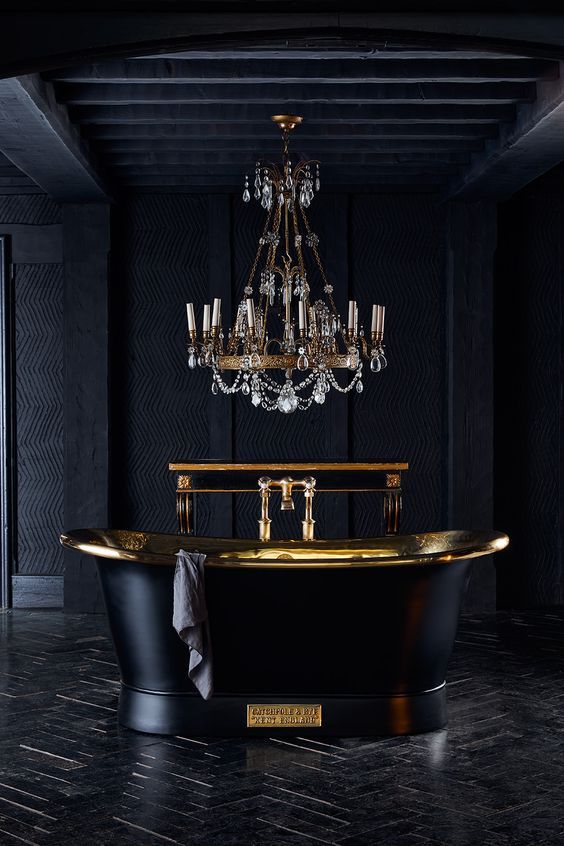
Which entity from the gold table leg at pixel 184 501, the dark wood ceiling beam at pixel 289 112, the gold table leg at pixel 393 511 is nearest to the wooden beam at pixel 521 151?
the dark wood ceiling beam at pixel 289 112

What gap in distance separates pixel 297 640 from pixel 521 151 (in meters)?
3.01

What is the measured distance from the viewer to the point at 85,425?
7348 mm

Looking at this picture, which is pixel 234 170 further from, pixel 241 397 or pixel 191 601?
pixel 191 601

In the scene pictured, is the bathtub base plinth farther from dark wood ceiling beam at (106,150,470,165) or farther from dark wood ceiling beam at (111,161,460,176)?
dark wood ceiling beam at (111,161,460,176)

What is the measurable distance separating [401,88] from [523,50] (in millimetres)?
1787

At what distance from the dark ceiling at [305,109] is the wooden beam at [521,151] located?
6 centimetres

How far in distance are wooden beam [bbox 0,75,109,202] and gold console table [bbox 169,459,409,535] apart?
5.98 ft

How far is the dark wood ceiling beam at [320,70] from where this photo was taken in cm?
486

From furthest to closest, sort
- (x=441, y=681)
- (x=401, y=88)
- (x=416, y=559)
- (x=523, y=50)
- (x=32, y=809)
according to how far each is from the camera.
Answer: (x=401, y=88)
(x=441, y=681)
(x=416, y=559)
(x=32, y=809)
(x=523, y=50)

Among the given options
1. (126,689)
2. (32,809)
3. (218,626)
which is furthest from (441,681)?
(32,809)

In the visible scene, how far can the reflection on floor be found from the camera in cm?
357

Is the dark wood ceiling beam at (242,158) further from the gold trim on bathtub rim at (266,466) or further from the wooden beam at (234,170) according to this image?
the gold trim on bathtub rim at (266,466)

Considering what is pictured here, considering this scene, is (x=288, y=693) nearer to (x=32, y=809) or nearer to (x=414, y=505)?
(x=32, y=809)

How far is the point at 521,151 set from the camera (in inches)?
234
